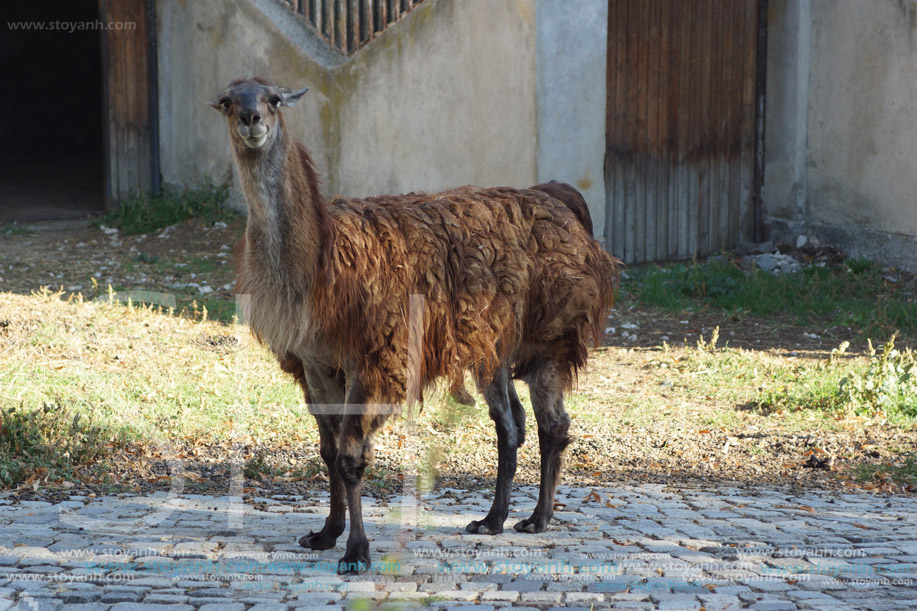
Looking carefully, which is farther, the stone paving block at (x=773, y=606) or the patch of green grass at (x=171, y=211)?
the patch of green grass at (x=171, y=211)

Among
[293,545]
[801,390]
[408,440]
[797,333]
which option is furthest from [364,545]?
[797,333]

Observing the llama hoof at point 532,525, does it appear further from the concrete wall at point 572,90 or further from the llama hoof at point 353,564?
the concrete wall at point 572,90

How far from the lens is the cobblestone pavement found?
14.2ft

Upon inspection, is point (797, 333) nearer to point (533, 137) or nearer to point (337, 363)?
point (533, 137)

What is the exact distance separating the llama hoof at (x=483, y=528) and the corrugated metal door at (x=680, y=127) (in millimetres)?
6732

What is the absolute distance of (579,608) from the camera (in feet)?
13.9

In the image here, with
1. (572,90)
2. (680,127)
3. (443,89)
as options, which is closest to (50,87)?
(443,89)

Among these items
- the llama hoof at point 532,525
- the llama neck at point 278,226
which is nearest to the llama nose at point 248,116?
the llama neck at point 278,226

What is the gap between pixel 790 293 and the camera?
35.0 feet

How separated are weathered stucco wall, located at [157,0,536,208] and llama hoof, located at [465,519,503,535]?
5.62 metres

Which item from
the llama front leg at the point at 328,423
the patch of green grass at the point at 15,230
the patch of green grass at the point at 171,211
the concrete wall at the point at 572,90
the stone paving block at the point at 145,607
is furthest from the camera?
the patch of green grass at the point at 171,211

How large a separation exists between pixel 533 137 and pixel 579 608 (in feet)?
22.5

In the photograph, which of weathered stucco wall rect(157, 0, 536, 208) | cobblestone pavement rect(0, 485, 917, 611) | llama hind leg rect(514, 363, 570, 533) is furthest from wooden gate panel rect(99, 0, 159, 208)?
llama hind leg rect(514, 363, 570, 533)

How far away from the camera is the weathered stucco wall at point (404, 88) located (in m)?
10.5
